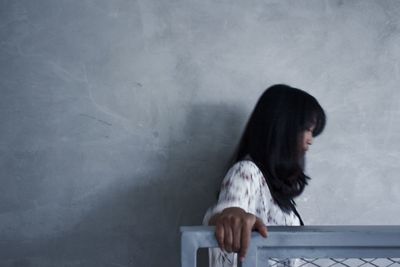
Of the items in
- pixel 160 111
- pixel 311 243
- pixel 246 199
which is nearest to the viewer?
pixel 311 243

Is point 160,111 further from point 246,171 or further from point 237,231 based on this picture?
point 237,231

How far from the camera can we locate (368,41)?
1.34 m

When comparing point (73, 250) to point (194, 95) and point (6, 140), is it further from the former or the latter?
point (194, 95)

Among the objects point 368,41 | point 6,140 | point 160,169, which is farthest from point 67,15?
point 368,41

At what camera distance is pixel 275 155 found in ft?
3.38

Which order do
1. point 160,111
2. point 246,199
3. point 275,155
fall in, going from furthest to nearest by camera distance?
point 160,111 → point 275,155 → point 246,199

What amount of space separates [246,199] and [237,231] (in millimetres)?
249

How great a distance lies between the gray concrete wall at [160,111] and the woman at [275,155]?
0.69 feet

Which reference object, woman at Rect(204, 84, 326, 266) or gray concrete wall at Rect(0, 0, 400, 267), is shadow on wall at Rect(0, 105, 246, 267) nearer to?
gray concrete wall at Rect(0, 0, 400, 267)

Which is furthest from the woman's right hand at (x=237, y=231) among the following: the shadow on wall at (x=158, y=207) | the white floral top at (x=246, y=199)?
the shadow on wall at (x=158, y=207)

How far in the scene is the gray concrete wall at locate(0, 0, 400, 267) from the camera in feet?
4.06

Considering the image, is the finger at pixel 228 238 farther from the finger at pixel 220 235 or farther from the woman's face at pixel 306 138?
the woman's face at pixel 306 138

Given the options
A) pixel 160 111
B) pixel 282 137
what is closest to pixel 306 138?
pixel 282 137

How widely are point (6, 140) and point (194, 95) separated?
25.5 inches
